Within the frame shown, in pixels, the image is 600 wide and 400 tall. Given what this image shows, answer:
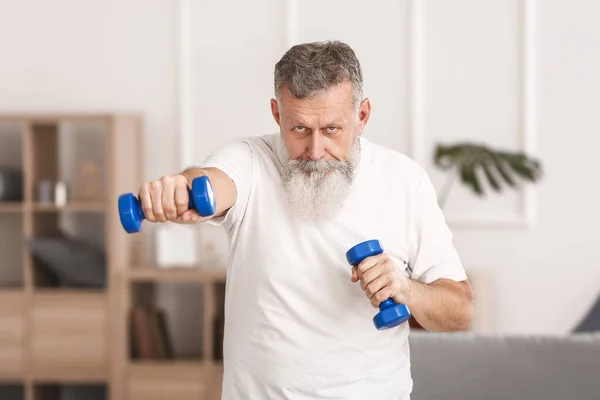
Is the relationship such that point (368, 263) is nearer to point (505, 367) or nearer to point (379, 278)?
point (379, 278)

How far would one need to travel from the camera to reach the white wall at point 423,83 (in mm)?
4754

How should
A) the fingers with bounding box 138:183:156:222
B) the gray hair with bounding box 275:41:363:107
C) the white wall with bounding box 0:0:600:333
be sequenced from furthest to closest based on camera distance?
the white wall with bounding box 0:0:600:333, the gray hair with bounding box 275:41:363:107, the fingers with bounding box 138:183:156:222

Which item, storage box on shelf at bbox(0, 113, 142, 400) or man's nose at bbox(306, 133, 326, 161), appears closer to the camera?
man's nose at bbox(306, 133, 326, 161)

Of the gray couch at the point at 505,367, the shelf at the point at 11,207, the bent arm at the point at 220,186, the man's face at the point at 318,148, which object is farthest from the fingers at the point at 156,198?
the shelf at the point at 11,207

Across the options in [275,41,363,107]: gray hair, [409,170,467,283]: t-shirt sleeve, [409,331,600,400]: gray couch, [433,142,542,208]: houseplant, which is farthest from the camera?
[433,142,542,208]: houseplant

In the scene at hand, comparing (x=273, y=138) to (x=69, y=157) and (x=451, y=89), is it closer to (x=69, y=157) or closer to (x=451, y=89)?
(x=451, y=89)

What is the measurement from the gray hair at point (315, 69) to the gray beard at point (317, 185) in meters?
0.14

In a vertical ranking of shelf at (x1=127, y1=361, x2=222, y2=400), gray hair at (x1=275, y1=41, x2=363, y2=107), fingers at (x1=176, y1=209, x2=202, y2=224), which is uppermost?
gray hair at (x1=275, y1=41, x2=363, y2=107)

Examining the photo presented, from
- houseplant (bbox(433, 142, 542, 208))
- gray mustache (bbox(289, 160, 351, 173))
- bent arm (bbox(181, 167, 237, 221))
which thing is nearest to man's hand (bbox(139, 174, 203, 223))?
bent arm (bbox(181, 167, 237, 221))

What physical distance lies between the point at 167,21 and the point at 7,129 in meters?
1.03

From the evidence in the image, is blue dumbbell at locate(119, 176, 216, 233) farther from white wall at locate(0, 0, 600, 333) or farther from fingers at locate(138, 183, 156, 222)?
white wall at locate(0, 0, 600, 333)

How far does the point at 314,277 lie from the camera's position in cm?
199

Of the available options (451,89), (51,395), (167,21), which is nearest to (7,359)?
(51,395)

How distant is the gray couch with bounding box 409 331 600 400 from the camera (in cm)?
302
